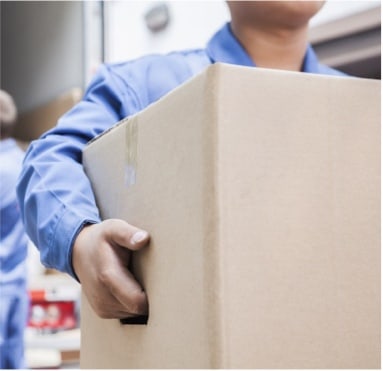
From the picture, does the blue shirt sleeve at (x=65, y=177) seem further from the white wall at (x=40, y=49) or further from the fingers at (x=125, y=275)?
the white wall at (x=40, y=49)

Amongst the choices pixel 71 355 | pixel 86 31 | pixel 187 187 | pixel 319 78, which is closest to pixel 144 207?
pixel 187 187

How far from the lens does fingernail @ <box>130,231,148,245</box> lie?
0.57m

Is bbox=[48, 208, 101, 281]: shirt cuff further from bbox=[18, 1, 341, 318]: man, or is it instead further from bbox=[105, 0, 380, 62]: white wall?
bbox=[105, 0, 380, 62]: white wall

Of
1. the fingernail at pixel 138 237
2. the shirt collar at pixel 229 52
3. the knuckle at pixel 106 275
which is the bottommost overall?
the knuckle at pixel 106 275

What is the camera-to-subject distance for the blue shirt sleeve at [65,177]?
0.66m

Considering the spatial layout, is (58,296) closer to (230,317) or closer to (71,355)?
(71,355)

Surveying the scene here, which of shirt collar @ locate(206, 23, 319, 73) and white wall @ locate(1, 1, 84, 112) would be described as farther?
white wall @ locate(1, 1, 84, 112)

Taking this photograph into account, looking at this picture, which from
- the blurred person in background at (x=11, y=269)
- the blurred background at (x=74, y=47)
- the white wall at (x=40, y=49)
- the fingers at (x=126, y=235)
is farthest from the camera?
the white wall at (x=40, y=49)

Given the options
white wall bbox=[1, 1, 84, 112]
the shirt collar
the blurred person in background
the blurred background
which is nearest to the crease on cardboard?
the shirt collar

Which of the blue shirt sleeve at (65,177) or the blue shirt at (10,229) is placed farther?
the blue shirt at (10,229)

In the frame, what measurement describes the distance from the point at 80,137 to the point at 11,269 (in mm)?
1420

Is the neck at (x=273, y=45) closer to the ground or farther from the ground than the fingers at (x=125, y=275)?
farther from the ground

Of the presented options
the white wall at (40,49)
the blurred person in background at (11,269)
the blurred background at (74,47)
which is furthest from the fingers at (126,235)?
the white wall at (40,49)

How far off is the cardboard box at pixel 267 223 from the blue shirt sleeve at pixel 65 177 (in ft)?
0.45
